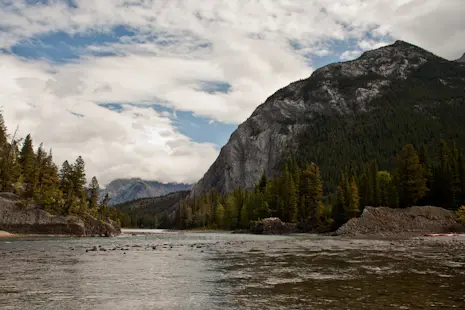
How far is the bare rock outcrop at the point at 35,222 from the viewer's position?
316 ft

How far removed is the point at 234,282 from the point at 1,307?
40.1 feet

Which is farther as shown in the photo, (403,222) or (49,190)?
(49,190)

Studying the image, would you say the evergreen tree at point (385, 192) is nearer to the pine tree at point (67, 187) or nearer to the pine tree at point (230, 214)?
the pine tree at point (230, 214)

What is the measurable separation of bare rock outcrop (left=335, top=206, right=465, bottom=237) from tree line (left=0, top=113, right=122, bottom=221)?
255 ft

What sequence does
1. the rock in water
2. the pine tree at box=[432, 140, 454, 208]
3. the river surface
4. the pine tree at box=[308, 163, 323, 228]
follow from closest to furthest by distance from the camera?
the river surface → the pine tree at box=[432, 140, 454, 208] → the rock in water → the pine tree at box=[308, 163, 323, 228]

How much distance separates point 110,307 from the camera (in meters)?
16.2

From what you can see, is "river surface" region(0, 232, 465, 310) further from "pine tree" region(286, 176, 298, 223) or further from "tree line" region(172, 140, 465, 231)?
"pine tree" region(286, 176, 298, 223)

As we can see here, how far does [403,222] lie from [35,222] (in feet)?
314

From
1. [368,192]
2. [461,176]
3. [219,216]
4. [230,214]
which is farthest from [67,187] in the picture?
[461,176]

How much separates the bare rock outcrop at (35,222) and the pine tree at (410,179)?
9166cm

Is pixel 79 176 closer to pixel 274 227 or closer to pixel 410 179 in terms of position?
pixel 274 227

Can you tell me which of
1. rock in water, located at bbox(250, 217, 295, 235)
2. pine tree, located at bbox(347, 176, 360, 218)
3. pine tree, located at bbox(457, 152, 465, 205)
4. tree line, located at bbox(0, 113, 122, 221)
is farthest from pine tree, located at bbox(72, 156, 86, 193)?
pine tree, located at bbox(457, 152, 465, 205)

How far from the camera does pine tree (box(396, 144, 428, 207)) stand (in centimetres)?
10731

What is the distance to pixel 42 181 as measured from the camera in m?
119
